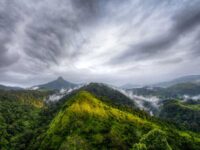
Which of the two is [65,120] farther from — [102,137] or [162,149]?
[162,149]

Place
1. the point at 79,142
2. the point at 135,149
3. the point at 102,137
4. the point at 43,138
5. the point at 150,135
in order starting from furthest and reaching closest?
the point at 43,138
the point at 102,137
the point at 79,142
the point at 150,135
the point at 135,149

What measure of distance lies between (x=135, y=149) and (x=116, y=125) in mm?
113751

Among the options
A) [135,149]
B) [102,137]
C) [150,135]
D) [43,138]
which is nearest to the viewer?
[135,149]

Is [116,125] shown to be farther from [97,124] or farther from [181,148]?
[181,148]

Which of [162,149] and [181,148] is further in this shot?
[181,148]

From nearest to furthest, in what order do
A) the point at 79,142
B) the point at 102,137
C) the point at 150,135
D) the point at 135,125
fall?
the point at 150,135 < the point at 79,142 < the point at 102,137 < the point at 135,125

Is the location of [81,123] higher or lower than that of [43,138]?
higher

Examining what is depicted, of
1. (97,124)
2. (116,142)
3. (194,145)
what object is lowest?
(194,145)

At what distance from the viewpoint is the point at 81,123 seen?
187 metres

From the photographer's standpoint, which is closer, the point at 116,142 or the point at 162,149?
the point at 162,149

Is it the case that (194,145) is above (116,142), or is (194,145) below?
below

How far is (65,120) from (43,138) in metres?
27.1

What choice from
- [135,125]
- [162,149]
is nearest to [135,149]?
[162,149]

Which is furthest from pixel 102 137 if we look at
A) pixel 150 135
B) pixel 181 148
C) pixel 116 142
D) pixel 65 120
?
pixel 150 135
